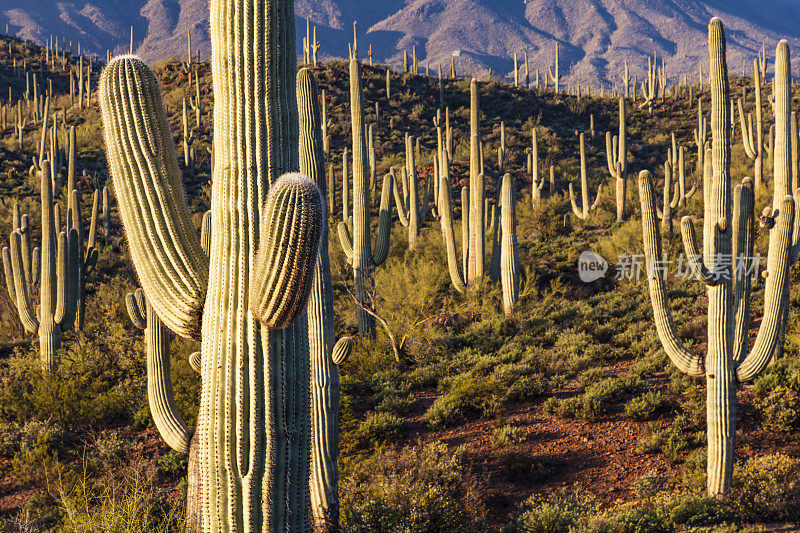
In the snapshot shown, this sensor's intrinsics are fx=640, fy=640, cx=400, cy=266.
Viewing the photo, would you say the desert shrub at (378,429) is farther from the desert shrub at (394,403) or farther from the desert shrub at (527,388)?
the desert shrub at (527,388)

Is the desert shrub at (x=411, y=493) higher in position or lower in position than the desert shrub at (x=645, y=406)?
lower

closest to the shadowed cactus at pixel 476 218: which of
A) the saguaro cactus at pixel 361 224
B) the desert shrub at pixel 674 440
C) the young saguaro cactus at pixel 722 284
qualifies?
the saguaro cactus at pixel 361 224

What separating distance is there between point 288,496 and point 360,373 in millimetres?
9567

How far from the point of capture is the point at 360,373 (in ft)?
42.9

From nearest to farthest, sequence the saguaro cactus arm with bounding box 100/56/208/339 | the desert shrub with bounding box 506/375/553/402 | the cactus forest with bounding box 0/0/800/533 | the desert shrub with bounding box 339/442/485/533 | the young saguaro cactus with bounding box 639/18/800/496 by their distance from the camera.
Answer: the cactus forest with bounding box 0/0/800/533
the saguaro cactus arm with bounding box 100/56/208/339
the desert shrub with bounding box 339/442/485/533
the young saguaro cactus with bounding box 639/18/800/496
the desert shrub with bounding box 506/375/553/402

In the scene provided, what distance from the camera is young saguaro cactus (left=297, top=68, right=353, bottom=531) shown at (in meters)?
6.77

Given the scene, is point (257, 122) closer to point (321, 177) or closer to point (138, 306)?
point (321, 177)

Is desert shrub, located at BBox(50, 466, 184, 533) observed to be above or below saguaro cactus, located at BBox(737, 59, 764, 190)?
below

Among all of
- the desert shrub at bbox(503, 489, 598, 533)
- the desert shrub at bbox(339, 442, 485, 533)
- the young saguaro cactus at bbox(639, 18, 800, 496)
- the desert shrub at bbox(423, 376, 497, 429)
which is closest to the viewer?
the desert shrub at bbox(503, 489, 598, 533)

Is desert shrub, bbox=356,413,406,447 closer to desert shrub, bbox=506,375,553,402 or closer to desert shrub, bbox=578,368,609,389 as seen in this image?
desert shrub, bbox=506,375,553,402

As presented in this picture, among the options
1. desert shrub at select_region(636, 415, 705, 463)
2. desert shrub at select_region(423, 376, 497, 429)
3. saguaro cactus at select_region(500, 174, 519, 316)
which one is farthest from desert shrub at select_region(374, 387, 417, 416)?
saguaro cactus at select_region(500, 174, 519, 316)

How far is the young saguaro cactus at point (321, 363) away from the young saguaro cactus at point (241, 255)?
2842mm

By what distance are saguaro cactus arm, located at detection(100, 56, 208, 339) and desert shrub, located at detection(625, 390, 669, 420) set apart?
24.9 ft

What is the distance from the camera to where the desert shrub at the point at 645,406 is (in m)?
9.51
